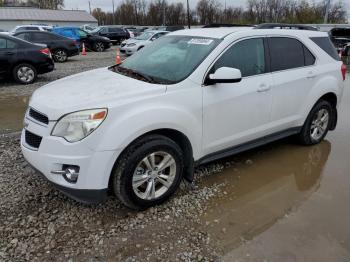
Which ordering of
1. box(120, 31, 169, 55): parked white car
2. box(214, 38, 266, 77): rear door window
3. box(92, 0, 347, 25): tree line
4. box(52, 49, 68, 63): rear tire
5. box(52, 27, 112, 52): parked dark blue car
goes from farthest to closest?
box(92, 0, 347, 25): tree line, box(52, 27, 112, 52): parked dark blue car, box(120, 31, 169, 55): parked white car, box(52, 49, 68, 63): rear tire, box(214, 38, 266, 77): rear door window

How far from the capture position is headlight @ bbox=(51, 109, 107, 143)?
3.02 meters

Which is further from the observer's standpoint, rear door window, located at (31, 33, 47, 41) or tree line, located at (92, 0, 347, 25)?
tree line, located at (92, 0, 347, 25)

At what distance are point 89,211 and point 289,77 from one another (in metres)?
2.98

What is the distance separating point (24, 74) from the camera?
10.1 metres

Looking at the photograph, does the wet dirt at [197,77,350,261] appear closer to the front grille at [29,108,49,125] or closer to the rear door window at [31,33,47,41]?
the front grille at [29,108,49,125]

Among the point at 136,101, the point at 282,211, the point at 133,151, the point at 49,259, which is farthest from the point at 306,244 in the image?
the point at 49,259

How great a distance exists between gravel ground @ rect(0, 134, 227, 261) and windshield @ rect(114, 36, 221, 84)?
4.36ft

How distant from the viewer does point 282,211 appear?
3617mm

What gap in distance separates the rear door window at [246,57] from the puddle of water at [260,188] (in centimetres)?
128

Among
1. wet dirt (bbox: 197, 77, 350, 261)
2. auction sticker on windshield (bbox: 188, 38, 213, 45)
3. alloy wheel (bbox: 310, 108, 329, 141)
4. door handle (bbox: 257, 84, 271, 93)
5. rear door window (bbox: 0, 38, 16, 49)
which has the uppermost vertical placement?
auction sticker on windshield (bbox: 188, 38, 213, 45)

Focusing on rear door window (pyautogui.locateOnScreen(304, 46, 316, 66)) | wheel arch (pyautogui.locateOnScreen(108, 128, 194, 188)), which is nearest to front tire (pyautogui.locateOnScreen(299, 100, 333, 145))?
rear door window (pyautogui.locateOnScreen(304, 46, 316, 66))

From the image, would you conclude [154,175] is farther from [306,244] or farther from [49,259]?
[306,244]

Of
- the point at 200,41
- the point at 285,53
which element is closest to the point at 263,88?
the point at 285,53

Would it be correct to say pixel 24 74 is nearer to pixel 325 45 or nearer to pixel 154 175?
pixel 154 175
